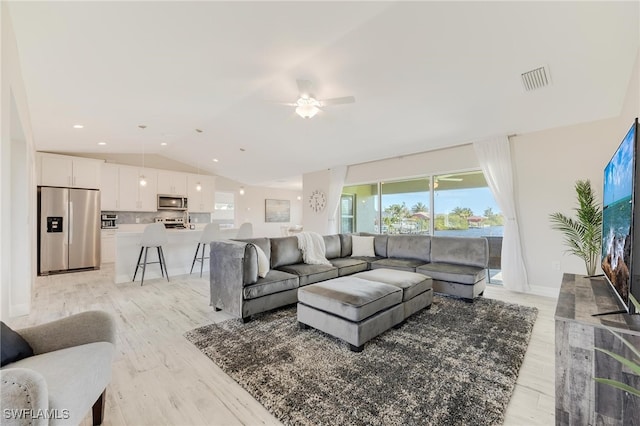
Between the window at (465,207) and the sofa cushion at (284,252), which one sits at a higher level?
the window at (465,207)

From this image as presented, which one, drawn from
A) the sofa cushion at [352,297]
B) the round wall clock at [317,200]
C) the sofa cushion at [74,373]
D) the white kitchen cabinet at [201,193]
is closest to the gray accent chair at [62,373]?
the sofa cushion at [74,373]

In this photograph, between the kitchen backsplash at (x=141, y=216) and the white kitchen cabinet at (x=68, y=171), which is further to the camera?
the kitchen backsplash at (x=141, y=216)

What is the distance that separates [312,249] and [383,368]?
219 centimetres

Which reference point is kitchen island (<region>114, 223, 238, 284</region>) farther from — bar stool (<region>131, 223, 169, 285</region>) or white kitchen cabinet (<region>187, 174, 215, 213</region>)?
white kitchen cabinet (<region>187, 174, 215, 213</region>)

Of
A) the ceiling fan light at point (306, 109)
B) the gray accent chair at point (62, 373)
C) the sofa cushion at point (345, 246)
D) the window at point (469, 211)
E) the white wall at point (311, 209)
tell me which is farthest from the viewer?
the white wall at point (311, 209)

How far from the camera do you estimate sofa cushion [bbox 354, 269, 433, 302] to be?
278 centimetres

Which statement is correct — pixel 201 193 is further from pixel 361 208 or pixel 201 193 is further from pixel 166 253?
pixel 361 208

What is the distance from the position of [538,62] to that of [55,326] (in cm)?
442

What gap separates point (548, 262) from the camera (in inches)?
152

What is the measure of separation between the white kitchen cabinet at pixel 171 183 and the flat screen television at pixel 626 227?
8.50m

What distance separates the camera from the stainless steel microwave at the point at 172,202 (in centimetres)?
730

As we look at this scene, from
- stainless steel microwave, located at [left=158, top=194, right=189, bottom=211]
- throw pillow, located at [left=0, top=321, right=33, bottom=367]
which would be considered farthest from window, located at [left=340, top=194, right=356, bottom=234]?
throw pillow, located at [left=0, top=321, right=33, bottom=367]

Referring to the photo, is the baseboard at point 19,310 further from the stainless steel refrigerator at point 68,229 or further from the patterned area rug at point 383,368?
the stainless steel refrigerator at point 68,229

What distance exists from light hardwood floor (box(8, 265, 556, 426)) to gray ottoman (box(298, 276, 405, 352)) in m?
0.89
